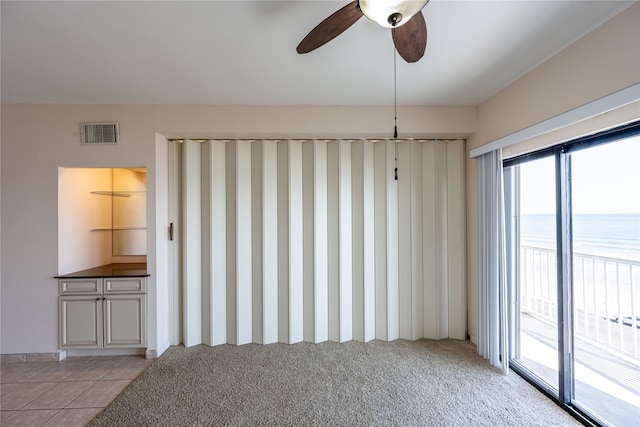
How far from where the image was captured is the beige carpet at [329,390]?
1.89m

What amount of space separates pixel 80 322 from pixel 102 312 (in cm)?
24

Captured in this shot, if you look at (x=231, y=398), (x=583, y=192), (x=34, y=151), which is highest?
(x=34, y=151)

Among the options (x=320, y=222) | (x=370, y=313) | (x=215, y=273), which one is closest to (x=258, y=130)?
(x=320, y=222)

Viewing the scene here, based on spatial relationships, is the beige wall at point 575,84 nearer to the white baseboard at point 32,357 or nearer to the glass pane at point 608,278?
the glass pane at point 608,278

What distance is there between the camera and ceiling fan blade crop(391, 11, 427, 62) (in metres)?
1.31

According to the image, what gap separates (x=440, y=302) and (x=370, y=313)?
2.68 ft

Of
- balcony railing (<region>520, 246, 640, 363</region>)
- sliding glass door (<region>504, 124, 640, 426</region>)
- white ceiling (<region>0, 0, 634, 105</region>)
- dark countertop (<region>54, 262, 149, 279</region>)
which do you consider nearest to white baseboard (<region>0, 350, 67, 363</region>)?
dark countertop (<region>54, 262, 149, 279</region>)

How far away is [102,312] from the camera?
2.71 m

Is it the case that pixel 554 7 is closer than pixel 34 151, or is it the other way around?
pixel 554 7

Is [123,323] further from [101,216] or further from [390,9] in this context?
[390,9]

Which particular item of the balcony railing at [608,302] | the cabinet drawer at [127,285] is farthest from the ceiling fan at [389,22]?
the cabinet drawer at [127,285]

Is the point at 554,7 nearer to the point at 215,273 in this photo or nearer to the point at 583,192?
the point at 583,192

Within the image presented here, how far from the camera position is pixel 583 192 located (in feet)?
6.28

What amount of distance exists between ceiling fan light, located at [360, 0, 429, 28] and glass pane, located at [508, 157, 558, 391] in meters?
1.78
